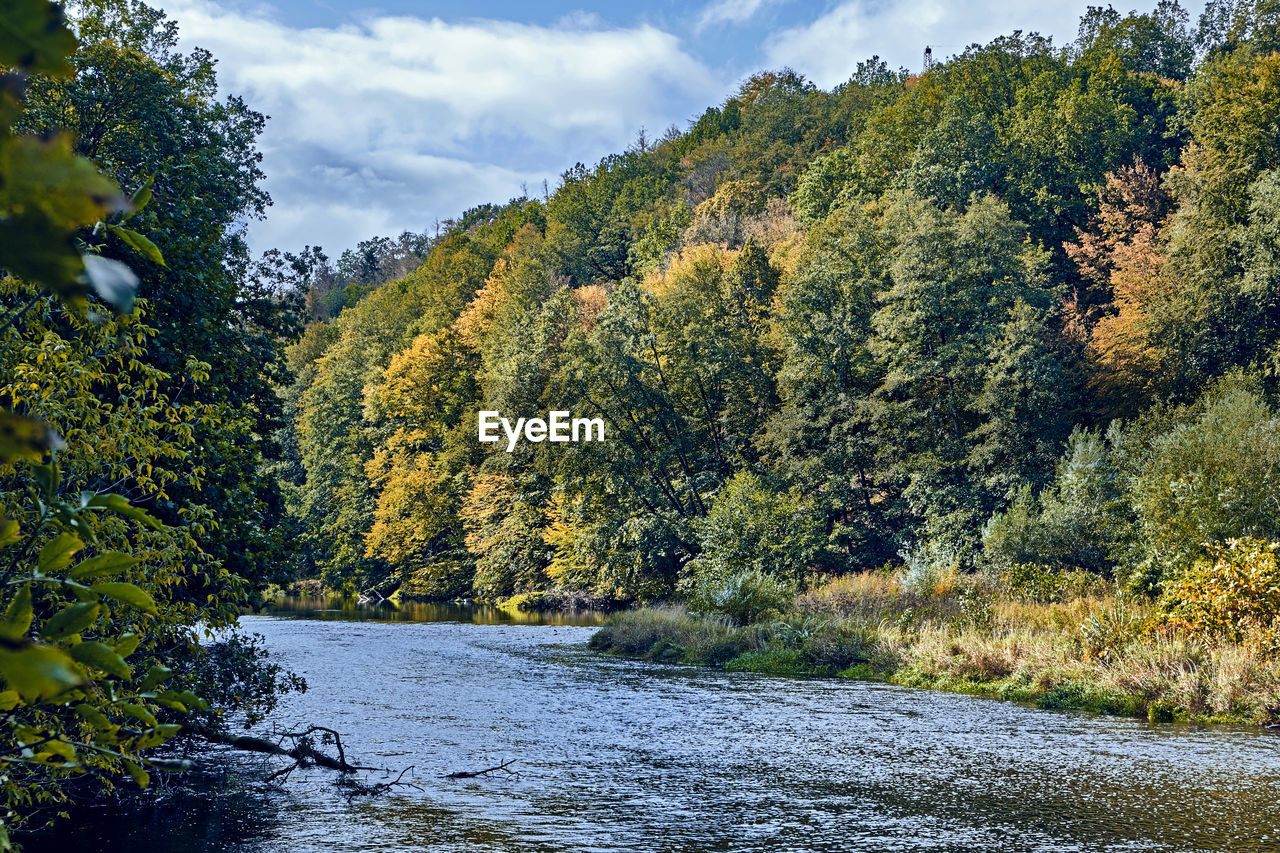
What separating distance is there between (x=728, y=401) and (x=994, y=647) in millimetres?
29475

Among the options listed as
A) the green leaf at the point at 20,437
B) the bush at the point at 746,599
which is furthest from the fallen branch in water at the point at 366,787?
the bush at the point at 746,599

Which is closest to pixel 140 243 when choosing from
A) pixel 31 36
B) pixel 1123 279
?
pixel 31 36

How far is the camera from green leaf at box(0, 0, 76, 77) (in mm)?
951

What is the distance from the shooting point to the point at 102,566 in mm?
1881

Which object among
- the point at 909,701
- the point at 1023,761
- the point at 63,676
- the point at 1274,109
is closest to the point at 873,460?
the point at 1274,109

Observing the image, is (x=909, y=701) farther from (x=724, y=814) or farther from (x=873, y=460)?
(x=873, y=460)

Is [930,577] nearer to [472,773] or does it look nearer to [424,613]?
[472,773]

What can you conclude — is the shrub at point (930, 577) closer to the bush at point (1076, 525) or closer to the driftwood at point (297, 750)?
the bush at point (1076, 525)

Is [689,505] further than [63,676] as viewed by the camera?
Yes

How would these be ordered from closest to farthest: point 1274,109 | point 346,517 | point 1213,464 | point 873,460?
point 1213,464 → point 1274,109 → point 873,460 → point 346,517

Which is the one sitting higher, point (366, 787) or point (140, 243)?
point (140, 243)

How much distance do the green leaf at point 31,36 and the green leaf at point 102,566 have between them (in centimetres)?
111

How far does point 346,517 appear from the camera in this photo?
64.4 meters

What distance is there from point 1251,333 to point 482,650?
30.5 m
